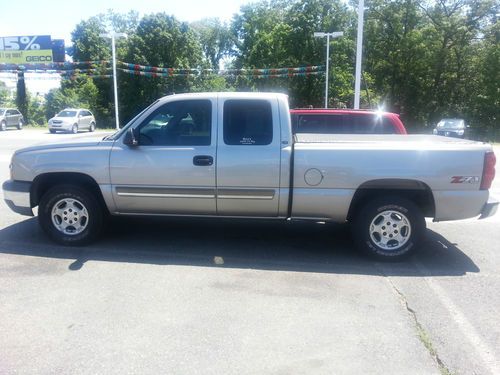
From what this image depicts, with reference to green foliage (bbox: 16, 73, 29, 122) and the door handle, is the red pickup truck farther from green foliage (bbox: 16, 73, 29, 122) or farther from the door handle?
green foliage (bbox: 16, 73, 29, 122)

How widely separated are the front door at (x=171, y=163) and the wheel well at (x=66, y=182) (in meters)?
0.33

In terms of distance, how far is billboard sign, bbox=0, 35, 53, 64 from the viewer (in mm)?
46781

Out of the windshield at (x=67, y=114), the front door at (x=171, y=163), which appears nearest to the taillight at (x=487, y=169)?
the front door at (x=171, y=163)

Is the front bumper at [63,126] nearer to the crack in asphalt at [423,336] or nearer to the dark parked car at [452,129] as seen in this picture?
the dark parked car at [452,129]

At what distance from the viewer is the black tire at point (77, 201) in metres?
5.71

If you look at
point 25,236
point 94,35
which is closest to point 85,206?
point 25,236

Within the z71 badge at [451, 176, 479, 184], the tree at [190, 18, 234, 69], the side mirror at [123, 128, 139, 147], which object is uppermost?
Answer: the tree at [190, 18, 234, 69]

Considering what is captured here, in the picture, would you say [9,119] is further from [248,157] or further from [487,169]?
[487,169]

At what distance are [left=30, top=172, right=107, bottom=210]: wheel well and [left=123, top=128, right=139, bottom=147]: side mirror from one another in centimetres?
70

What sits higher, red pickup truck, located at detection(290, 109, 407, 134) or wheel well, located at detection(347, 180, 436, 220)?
red pickup truck, located at detection(290, 109, 407, 134)

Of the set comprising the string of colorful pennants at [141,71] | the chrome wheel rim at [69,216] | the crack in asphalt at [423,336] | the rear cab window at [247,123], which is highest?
the string of colorful pennants at [141,71]

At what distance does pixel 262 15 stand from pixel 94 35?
22.2m

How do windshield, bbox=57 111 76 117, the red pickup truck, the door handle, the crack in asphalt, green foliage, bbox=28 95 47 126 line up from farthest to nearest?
green foliage, bbox=28 95 47 126 < windshield, bbox=57 111 76 117 < the red pickup truck < the door handle < the crack in asphalt

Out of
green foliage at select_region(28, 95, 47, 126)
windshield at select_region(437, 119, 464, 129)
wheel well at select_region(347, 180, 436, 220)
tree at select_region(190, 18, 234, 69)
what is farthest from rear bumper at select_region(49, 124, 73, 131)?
tree at select_region(190, 18, 234, 69)
